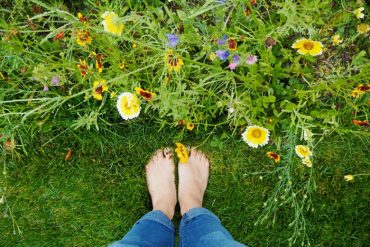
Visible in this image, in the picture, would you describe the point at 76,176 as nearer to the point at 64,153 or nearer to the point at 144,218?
the point at 64,153

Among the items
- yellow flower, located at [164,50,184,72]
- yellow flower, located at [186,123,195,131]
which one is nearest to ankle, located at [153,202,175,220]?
yellow flower, located at [186,123,195,131]

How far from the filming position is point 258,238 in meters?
2.15

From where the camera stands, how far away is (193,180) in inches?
84.9

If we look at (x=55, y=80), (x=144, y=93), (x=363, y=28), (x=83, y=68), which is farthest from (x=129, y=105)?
(x=363, y=28)

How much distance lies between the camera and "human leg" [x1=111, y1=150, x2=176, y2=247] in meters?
1.90

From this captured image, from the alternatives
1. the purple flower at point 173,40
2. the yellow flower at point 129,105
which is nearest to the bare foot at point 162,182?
the yellow flower at point 129,105

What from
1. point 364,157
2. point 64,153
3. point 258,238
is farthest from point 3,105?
point 364,157

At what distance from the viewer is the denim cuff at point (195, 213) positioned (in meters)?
2.01

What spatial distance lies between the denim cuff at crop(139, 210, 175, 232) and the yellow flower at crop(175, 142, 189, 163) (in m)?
0.29

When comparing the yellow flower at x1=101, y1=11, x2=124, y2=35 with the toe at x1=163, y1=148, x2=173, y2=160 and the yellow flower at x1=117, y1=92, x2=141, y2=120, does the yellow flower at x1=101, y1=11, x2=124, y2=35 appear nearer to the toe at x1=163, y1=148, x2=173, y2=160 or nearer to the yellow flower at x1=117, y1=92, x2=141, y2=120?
the yellow flower at x1=117, y1=92, x2=141, y2=120

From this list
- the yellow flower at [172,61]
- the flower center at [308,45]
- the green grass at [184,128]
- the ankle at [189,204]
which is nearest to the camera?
the yellow flower at [172,61]

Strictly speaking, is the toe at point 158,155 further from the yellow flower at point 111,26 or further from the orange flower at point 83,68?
the yellow flower at point 111,26

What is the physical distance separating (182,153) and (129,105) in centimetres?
52

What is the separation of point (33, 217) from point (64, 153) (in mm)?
377
